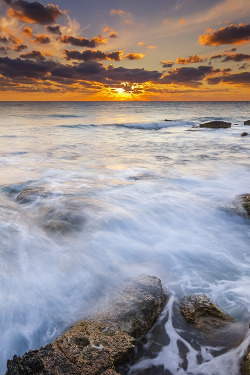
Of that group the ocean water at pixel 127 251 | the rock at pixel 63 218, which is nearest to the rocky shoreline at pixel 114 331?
the ocean water at pixel 127 251

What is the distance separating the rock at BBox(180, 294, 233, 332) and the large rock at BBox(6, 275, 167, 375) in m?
0.38

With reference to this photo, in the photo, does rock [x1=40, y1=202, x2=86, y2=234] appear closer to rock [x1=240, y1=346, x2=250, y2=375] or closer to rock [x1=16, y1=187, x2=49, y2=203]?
rock [x1=16, y1=187, x2=49, y2=203]

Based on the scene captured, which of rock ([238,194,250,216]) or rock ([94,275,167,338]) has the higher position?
rock ([238,194,250,216])

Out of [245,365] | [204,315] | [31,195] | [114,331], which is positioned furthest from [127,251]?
[31,195]

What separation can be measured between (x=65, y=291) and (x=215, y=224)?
12.8 feet

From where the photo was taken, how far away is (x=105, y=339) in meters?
2.78

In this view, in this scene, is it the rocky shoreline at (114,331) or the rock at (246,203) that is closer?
the rocky shoreline at (114,331)

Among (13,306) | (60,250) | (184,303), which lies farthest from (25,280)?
(184,303)

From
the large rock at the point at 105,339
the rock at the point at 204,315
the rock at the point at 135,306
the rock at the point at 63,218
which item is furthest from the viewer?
the rock at the point at 63,218

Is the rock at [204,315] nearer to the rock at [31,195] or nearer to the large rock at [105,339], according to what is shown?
the large rock at [105,339]

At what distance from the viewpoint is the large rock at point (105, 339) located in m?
2.32

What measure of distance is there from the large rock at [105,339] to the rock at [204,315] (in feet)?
1.25

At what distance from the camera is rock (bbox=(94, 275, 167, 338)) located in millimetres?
3129

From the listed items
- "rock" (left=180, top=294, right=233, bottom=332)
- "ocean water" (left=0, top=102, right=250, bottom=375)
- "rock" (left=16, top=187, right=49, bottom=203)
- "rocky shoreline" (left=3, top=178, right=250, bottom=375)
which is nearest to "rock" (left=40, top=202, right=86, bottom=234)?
"ocean water" (left=0, top=102, right=250, bottom=375)
